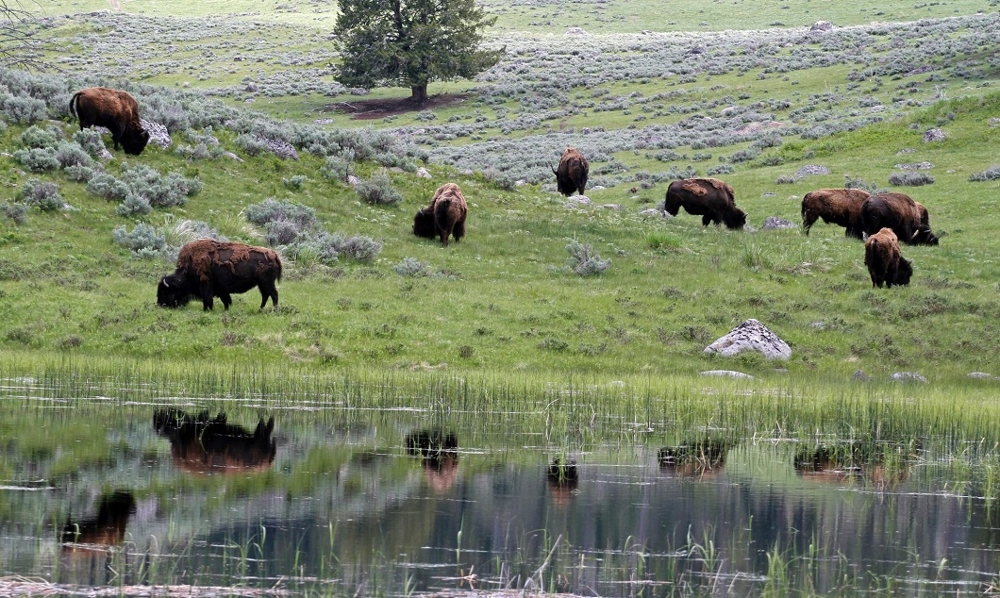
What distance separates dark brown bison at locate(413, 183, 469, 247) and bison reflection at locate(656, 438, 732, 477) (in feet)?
56.3

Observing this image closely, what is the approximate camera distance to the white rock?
891 inches

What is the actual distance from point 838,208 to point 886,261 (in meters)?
7.51

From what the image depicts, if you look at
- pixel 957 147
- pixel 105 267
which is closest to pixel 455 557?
pixel 105 267

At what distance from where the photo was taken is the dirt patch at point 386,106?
3150 inches

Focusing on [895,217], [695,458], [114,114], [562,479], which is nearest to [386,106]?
[114,114]

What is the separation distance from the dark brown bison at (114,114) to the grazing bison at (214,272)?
401 inches

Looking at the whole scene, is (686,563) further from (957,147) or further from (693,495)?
(957,147)

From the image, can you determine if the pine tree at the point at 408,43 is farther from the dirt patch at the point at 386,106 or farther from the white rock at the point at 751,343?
the white rock at the point at 751,343

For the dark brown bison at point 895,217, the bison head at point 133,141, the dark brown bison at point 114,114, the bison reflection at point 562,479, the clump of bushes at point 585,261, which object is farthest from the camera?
the dark brown bison at point 895,217

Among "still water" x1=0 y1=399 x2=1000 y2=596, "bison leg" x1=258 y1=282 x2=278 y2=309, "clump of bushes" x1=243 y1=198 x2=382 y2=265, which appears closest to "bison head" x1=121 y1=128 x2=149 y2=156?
"clump of bushes" x1=243 y1=198 x2=382 y2=265

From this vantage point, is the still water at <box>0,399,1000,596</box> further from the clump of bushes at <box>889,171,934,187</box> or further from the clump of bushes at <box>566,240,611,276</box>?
the clump of bushes at <box>889,171,934,187</box>

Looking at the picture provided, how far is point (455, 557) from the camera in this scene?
26.0 ft

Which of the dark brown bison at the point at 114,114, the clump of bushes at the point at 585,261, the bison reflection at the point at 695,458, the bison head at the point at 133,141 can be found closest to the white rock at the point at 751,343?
the clump of bushes at the point at 585,261

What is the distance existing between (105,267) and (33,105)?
856 cm
